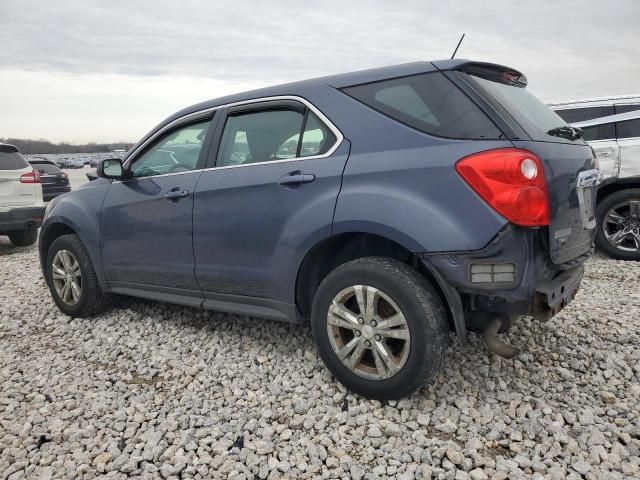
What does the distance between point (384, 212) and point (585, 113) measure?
18.1 ft

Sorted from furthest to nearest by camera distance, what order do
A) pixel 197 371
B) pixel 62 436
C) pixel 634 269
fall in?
pixel 634 269 → pixel 197 371 → pixel 62 436

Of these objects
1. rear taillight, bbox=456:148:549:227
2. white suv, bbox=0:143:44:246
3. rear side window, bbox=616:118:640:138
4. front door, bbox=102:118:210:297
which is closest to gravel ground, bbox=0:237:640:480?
front door, bbox=102:118:210:297

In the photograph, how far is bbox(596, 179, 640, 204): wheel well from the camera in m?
6.04

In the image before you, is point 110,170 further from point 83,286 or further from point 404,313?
→ point 404,313

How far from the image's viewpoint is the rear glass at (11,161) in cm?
782

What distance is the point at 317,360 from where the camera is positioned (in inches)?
131

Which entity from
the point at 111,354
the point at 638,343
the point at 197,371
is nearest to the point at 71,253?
the point at 111,354

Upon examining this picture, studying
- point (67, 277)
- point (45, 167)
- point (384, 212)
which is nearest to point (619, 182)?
point (384, 212)

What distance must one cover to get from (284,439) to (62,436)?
1.16 m

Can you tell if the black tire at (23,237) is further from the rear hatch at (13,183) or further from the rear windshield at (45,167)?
the rear windshield at (45,167)

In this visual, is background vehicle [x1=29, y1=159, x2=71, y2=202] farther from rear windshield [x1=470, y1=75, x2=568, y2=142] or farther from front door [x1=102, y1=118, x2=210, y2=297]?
rear windshield [x1=470, y1=75, x2=568, y2=142]

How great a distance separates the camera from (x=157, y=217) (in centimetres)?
362

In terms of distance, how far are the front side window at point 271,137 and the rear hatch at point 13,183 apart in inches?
235

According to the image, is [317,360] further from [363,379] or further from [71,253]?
[71,253]
